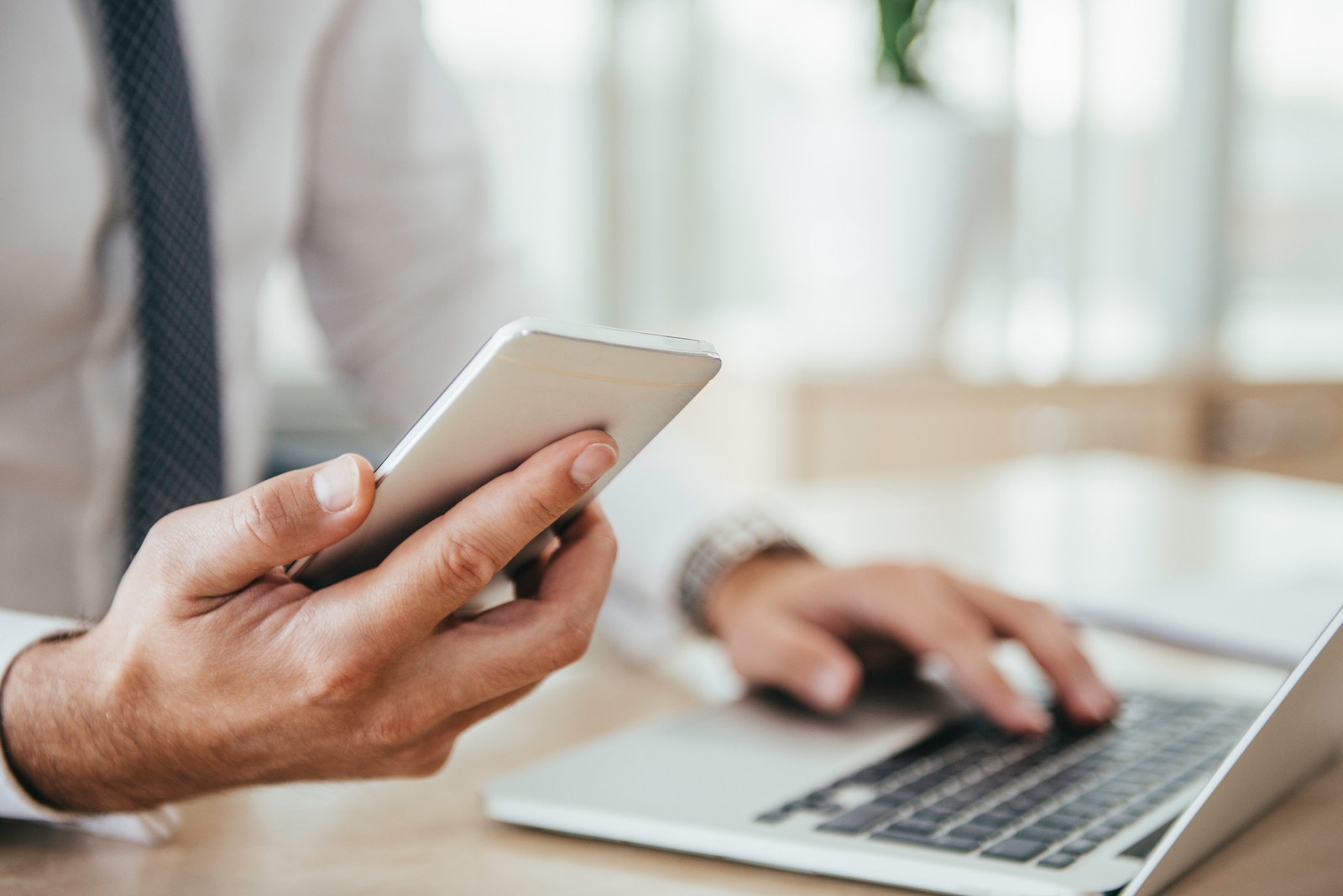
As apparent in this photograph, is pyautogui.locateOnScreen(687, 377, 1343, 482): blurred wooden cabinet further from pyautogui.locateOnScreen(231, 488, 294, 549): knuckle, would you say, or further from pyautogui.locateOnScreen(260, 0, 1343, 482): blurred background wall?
pyautogui.locateOnScreen(231, 488, 294, 549): knuckle

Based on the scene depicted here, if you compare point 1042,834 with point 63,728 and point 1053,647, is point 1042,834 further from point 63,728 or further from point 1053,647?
point 63,728

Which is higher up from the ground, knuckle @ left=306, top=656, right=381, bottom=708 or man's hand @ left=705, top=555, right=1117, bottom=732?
knuckle @ left=306, top=656, right=381, bottom=708

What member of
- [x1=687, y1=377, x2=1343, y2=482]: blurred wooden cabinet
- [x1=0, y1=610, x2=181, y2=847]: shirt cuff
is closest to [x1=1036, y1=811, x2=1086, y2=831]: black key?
[x1=0, y1=610, x2=181, y2=847]: shirt cuff

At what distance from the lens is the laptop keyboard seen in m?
0.38

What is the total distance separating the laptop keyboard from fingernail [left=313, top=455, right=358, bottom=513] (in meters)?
0.19

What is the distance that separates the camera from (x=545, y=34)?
240cm

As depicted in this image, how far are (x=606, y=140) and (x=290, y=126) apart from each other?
1.78m

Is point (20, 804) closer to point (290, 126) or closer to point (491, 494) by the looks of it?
point (491, 494)

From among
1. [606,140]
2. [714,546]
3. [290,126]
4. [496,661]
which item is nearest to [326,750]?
[496,661]

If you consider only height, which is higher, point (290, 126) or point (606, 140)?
point (606, 140)

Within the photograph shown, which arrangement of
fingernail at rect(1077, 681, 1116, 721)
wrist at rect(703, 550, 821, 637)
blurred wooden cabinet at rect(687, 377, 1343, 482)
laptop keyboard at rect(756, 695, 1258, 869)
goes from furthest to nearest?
blurred wooden cabinet at rect(687, 377, 1343, 482), wrist at rect(703, 550, 821, 637), fingernail at rect(1077, 681, 1116, 721), laptop keyboard at rect(756, 695, 1258, 869)

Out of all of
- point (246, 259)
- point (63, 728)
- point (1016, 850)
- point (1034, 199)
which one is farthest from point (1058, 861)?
point (1034, 199)

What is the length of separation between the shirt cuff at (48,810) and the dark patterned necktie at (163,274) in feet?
0.50

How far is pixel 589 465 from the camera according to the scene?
1.03 ft
